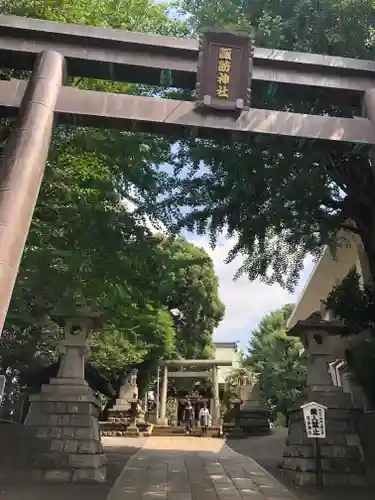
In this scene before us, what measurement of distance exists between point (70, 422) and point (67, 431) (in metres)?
0.17

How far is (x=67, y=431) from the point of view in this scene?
30.8 feet

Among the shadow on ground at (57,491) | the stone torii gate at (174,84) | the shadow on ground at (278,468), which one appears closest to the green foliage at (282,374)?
the shadow on ground at (278,468)

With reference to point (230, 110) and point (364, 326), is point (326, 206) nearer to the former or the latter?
point (364, 326)

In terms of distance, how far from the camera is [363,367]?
10.1 metres

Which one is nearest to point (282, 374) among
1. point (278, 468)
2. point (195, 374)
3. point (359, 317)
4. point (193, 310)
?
point (195, 374)

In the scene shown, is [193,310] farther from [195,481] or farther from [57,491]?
[57,491]

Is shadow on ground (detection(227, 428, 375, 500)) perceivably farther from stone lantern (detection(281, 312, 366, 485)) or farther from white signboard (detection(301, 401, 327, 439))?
white signboard (detection(301, 401, 327, 439))

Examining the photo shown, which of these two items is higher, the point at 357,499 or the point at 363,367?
the point at 363,367

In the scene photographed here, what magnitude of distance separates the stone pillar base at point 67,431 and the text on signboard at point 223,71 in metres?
6.65

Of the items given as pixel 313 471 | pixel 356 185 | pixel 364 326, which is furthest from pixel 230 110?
pixel 313 471

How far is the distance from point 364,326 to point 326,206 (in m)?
2.84

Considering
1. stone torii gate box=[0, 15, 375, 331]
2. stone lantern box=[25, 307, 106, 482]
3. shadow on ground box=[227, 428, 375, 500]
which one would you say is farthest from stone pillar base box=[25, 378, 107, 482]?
stone torii gate box=[0, 15, 375, 331]

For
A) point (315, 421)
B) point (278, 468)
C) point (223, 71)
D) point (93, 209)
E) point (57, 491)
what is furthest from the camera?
point (278, 468)

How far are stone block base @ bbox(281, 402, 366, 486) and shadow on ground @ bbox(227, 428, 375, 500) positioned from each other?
0.26 m
